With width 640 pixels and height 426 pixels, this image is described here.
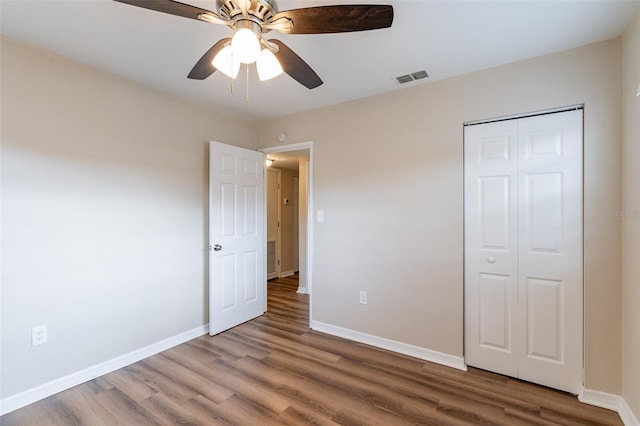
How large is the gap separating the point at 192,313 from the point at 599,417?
3.30 metres

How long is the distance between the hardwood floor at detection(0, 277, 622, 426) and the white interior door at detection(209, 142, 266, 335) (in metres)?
0.57

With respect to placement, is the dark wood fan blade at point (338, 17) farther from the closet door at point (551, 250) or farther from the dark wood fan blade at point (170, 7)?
the closet door at point (551, 250)

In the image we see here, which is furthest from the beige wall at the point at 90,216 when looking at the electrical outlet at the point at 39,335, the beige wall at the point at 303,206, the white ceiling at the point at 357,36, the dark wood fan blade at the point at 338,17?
the beige wall at the point at 303,206

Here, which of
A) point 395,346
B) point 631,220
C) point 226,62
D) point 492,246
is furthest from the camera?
point 395,346

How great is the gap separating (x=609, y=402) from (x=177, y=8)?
11.0 feet

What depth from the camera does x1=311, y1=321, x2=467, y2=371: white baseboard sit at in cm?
245

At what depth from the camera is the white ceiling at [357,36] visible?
5.43ft

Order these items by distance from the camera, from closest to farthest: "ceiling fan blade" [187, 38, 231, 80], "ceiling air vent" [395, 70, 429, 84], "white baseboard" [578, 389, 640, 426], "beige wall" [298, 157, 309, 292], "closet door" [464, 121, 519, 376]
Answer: "ceiling fan blade" [187, 38, 231, 80]
"white baseboard" [578, 389, 640, 426]
"closet door" [464, 121, 519, 376]
"ceiling air vent" [395, 70, 429, 84]
"beige wall" [298, 157, 309, 292]

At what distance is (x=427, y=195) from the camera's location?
2.57 m

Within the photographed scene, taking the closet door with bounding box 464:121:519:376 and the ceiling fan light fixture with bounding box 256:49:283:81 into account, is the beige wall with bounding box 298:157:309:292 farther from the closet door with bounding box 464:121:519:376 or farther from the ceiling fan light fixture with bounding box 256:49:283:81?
the ceiling fan light fixture with bounding box 256:49:283:81

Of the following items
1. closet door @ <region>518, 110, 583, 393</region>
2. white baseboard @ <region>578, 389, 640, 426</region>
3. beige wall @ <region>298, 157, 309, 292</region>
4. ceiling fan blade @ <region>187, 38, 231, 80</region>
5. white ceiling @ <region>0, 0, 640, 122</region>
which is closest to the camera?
ceiling fan blade @ <region>187, 38, 231, 80</region>

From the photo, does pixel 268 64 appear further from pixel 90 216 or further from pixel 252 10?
pixel 90 216

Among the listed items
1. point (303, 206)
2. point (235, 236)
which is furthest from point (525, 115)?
point (303, 206)

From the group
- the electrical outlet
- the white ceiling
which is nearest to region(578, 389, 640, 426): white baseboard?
the white ceiling
